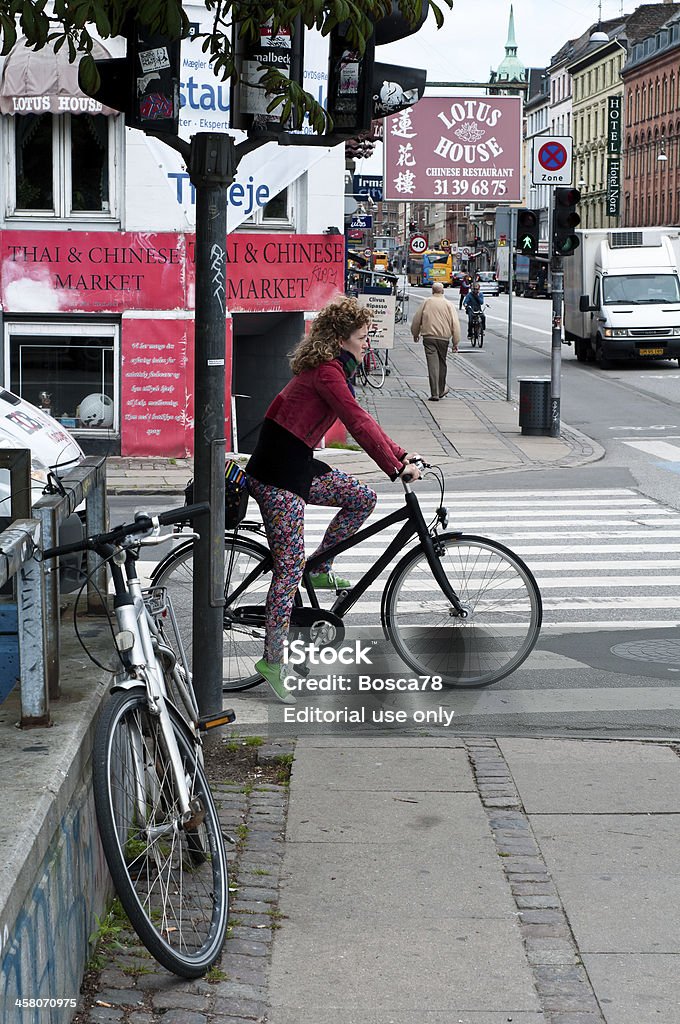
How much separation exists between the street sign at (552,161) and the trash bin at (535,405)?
3.18m

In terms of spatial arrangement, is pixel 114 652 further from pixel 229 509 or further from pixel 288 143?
pixel 288 143

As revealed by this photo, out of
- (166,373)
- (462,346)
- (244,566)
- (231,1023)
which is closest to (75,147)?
(166,373)

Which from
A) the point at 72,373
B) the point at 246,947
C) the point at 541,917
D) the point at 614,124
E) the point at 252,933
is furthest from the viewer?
the point at 614,124

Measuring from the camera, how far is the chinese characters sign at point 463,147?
2830cm

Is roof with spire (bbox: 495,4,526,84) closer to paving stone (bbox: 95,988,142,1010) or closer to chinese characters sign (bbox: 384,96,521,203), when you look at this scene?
chinese characters sign (bbox: 384,96,521,203)

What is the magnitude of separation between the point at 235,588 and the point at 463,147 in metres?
22.9

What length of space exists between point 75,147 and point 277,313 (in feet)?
11.3

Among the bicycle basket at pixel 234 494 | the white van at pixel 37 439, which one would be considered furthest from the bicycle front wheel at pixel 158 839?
the white van at pixel 37 439

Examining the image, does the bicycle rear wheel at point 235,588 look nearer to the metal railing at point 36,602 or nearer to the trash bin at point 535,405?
the metal railing at point 36,602

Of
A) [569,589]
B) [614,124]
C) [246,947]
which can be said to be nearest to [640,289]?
[569,589]

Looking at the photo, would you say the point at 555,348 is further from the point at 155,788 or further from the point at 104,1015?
the point at 104,1015

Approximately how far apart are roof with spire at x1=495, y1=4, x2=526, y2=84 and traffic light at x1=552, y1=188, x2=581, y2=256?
518 feet

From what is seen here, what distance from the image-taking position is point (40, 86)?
17.5 metres

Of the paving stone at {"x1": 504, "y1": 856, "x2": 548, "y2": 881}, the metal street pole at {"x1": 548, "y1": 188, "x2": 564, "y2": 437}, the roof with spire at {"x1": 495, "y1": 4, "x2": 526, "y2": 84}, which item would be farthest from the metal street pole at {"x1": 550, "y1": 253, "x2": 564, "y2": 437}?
the roof with spire at {"x1": 495, "y1": 4, "x2": 526, "y2": 84}
